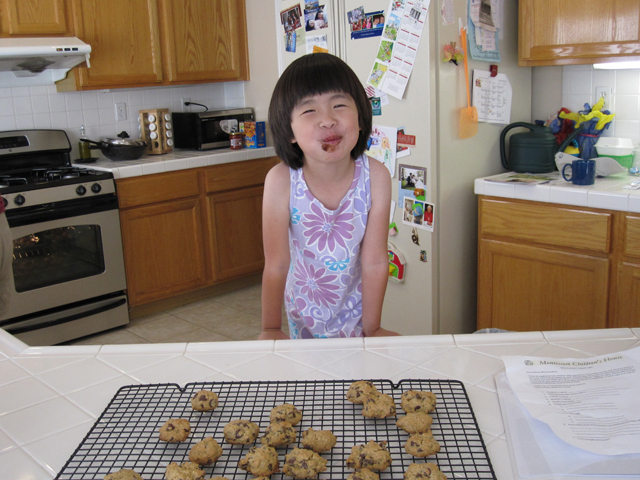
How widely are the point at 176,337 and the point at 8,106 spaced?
1572 mm

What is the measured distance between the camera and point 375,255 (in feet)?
4.66

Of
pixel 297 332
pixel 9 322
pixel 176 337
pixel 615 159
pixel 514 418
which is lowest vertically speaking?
pixel 176 337

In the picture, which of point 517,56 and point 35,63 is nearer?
point 517,56

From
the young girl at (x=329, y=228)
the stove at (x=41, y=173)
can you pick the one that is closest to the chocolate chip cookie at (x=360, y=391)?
the young girl at (x=329, y=228)

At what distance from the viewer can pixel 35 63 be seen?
321 cm

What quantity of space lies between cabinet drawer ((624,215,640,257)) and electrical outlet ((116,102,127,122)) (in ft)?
9.57

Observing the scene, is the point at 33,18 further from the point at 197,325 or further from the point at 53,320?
the point at 197,325

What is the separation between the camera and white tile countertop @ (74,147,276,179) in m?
3.29

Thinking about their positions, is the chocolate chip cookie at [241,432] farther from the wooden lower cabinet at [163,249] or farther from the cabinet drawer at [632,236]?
the wooden lower cabinet at [163,249]

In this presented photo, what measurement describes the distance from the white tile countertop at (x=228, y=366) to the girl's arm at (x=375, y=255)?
1.10 feet

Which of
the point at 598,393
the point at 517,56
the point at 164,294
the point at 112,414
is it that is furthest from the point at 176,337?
the point at 598,393

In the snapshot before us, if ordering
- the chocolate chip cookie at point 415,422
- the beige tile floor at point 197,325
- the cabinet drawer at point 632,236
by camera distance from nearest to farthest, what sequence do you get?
the chocolate chip cookie at point 415,422 < the cabinet drawer at point 632,236 < the beige tile floor at point 197,325

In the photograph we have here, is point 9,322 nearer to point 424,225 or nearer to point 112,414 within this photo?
point 424,225

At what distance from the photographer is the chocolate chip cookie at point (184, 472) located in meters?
0.70
